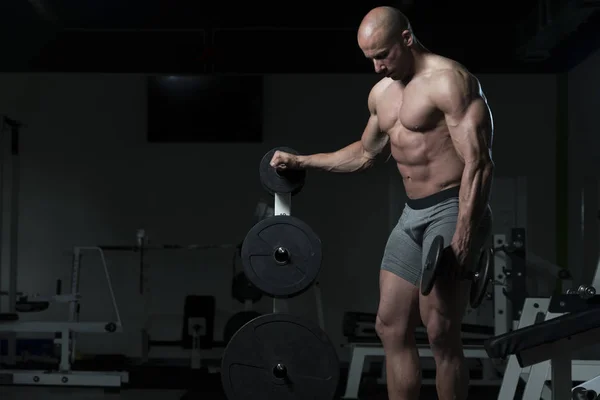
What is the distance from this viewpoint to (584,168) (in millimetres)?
6535

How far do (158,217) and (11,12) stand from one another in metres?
2.03

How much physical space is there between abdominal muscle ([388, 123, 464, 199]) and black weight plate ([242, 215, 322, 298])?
414 millimetres

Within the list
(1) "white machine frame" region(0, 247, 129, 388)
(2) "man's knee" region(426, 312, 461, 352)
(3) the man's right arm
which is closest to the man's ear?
(3) the man's right arm

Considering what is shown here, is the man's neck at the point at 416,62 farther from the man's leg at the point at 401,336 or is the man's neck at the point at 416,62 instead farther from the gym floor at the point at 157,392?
the gym floor at the point at 157,392

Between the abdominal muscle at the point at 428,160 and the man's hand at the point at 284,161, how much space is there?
0.39 metres

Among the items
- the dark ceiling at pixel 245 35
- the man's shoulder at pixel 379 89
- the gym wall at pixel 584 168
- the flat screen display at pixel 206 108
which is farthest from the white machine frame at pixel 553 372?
the flat screen display at pixel 206 108

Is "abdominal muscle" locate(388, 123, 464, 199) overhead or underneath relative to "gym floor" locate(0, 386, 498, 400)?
overhead

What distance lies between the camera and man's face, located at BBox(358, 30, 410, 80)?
240cm

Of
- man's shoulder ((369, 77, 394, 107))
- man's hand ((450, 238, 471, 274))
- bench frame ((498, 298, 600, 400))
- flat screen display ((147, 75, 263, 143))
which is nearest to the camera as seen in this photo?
man's hand ((450, 238, 471, 274))

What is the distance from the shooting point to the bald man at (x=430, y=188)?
7.59 ft

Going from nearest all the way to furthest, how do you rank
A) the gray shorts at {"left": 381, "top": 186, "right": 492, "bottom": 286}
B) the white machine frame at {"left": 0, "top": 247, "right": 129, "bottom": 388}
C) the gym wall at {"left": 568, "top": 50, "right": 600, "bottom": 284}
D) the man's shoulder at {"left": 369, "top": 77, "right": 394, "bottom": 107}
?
1. the gray shorts at {"left": 381, "top": 186, "right": 492, "bottom": 286}
2. the man's shoulder at {"left": 369, "top": 77, "right": 394, "bottom": 107}
3. the white machine frame at {"left": 0, "top": 247, "right": 129, "bottom": 388}
4. the gym wall at {"left": 568, "top": 50, "right": 600, "bottom": 284}

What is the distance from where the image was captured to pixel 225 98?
7000mm

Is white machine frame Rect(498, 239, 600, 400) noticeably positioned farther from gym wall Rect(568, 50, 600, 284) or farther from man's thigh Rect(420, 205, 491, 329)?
gym wall Rect(568, 50, 600, 284)

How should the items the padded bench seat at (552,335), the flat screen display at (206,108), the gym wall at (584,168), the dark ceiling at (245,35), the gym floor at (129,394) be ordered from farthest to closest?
the flat screen display at (206,108) → the gym wall at (584,168) → the dark ceiling at (245,35) → the gym floor at (129,394) → the padded bench seat at (552,335)
